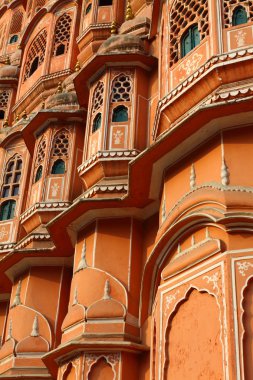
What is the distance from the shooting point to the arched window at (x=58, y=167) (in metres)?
13.1

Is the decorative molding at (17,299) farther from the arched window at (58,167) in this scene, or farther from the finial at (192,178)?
the finial at (192,178)

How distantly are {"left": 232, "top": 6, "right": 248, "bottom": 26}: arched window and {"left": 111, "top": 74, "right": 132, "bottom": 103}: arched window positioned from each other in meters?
3.02

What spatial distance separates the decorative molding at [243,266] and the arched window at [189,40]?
3.82 m

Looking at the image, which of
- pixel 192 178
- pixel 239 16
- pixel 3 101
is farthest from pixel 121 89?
pixel 3 101

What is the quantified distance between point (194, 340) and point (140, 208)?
3373mm

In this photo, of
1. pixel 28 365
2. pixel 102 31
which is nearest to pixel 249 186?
pixel 28 365

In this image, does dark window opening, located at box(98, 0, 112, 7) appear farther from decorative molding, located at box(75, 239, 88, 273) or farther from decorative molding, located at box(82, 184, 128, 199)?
decorative molding, located at box(75, 239, 88, 273)

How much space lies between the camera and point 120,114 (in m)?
11.5

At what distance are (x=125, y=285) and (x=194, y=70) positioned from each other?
3.45 meters

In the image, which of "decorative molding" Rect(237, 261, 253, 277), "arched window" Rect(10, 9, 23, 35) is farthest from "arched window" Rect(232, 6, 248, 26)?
"arched window" Rect(10, 9, 23, 35)

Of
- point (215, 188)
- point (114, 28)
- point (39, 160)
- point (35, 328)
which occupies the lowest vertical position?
point (35, 328)

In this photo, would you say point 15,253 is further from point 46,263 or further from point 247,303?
point 247,303

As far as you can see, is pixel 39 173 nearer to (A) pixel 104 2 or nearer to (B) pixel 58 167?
(B) pixel 58 167

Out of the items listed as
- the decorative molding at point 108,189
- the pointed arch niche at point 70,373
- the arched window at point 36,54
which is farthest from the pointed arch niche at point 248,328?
the arched window at point 36,54
